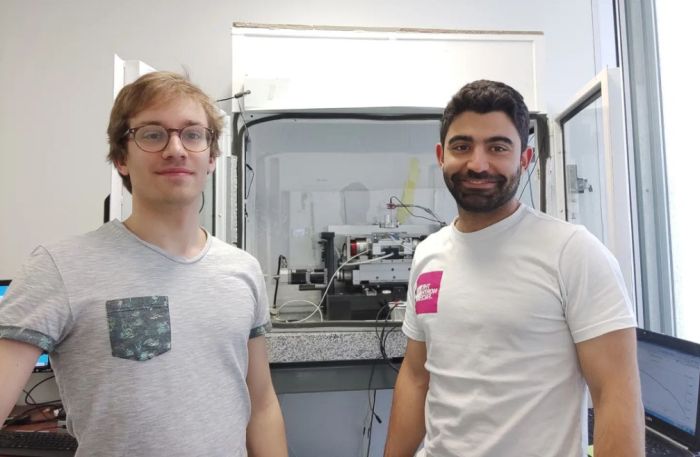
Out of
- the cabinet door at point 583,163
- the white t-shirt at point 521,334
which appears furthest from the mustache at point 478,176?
the cabinet door at point 583,163

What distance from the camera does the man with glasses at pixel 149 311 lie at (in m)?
0.65

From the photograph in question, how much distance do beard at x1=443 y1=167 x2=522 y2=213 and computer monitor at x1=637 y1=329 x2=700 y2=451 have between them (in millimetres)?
692

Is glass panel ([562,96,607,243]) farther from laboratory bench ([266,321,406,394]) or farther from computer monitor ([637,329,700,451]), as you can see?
laboratory bench ([266,321,406,394])

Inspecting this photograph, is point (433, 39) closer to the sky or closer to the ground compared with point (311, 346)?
closer to the sky

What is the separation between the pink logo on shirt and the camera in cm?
93

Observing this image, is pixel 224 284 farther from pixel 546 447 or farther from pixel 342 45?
pixel 342 45

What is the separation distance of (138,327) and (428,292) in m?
0.64

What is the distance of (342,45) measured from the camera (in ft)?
5.25

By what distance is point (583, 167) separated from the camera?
1580 millimetres

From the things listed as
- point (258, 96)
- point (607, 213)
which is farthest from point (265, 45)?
point (607, 213)

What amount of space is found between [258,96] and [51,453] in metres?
1.40

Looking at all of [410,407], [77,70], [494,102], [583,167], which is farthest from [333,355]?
[77,70]

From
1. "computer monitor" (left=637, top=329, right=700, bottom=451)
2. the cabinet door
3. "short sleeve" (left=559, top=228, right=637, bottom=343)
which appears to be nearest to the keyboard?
"short sleeve" (left=559, top=228, right=637, bottom=343)

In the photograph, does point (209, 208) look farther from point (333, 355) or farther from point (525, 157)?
point (525, 157)
